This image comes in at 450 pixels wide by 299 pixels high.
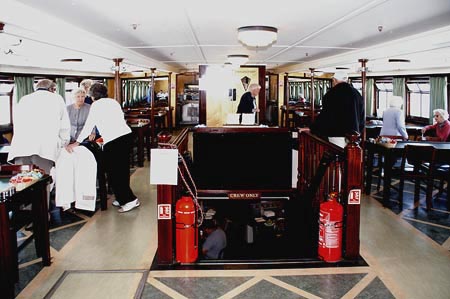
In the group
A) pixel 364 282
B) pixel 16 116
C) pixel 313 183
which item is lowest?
pixel 364 282

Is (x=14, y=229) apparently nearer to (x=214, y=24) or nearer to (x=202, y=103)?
(x=214, y=24)

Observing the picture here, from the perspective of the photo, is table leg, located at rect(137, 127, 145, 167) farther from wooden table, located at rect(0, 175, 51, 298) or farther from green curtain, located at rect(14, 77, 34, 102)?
wooden table, located at rect(0, 175, 51, 298)

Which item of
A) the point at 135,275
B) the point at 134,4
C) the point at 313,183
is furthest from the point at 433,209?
the point at 134,4

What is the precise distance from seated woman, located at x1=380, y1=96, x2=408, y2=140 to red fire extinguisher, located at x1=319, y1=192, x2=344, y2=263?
4443 millimetres

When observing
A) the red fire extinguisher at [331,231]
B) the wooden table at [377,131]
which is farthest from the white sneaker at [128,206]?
the wooden table at [377,131]

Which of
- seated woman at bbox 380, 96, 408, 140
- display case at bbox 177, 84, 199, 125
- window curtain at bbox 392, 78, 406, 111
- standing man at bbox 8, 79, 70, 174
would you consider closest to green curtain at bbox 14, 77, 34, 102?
standing man at bbox 8, 79, 70, 174

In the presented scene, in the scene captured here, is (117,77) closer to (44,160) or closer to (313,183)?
(44,160)

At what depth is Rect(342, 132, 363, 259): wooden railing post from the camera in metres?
3.90

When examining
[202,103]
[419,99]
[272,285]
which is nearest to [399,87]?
[419,99]

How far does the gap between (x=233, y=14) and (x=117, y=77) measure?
3446mm

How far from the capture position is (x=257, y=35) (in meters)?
5.45

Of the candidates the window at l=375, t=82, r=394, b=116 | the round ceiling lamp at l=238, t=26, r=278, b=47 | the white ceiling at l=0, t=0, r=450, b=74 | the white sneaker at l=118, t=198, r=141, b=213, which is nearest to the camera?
the white ceiling at l=0, t=0, r=450, b=74

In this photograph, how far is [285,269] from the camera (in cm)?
378

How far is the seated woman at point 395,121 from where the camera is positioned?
25.7 feet
